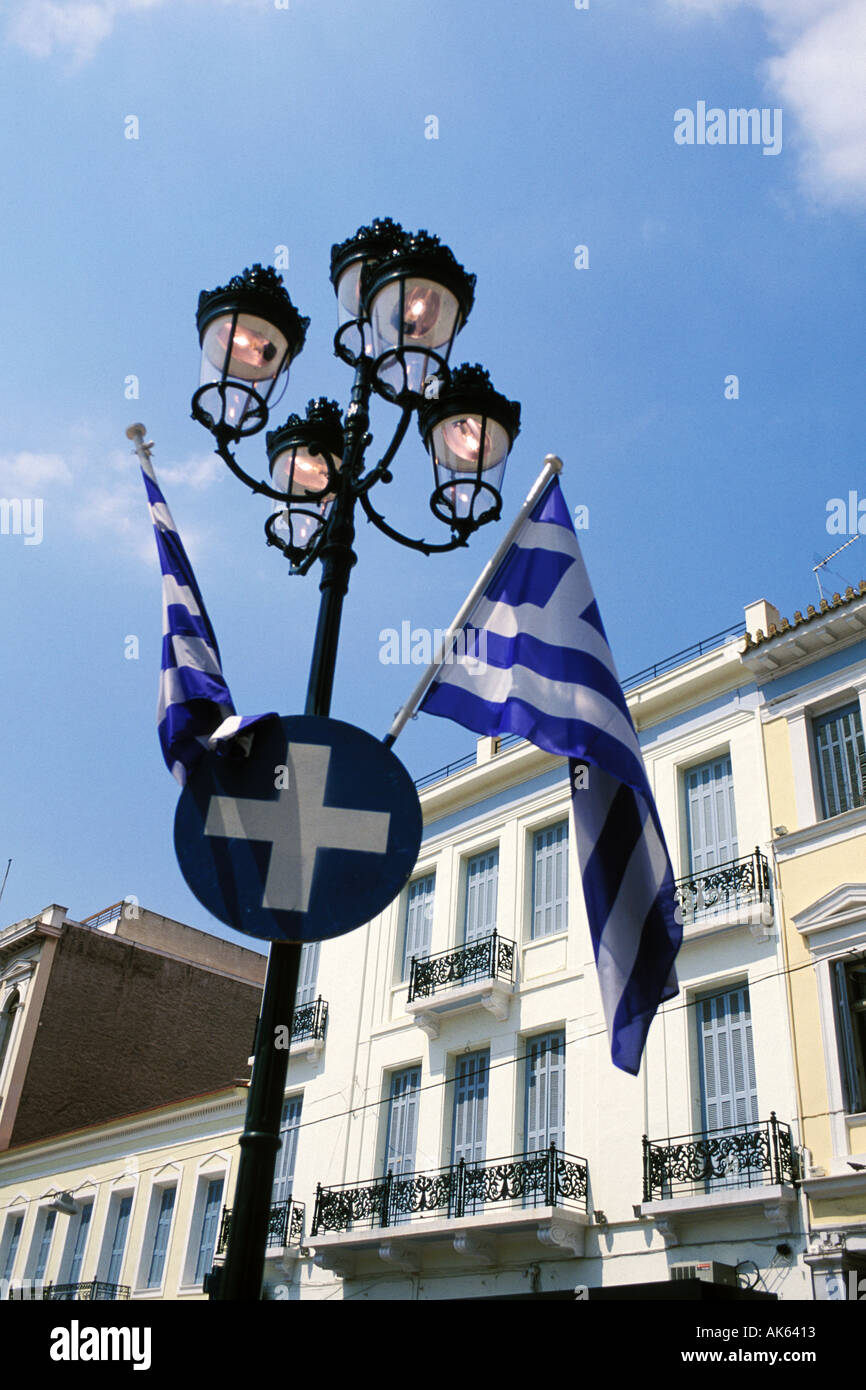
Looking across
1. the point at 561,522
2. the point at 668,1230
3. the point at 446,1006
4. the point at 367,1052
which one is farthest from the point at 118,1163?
the point at 561,522

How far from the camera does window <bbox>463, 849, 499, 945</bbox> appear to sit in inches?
838

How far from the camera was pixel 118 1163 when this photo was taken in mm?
26141

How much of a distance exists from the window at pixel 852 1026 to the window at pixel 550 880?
17.8 feet

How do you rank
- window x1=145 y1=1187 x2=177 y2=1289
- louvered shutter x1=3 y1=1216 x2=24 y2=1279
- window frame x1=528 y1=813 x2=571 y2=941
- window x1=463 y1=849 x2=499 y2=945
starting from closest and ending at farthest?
window frame x1=528 y1=813 x2=571 y2=941
window x1=463 y1=849 x2=499 y2=945
window x1=145 y1=1187 x2=177 y2=1289
louvered shutter x1=3 y1=1216 x2=24 y2=1279

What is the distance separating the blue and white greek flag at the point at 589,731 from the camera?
5293mm

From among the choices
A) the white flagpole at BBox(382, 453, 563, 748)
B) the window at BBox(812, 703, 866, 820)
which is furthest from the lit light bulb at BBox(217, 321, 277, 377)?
the window at BBox(812, 703, 866, 820)

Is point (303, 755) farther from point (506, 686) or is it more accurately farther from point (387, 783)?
point (506, 686)

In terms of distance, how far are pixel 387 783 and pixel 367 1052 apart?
18.8 metres

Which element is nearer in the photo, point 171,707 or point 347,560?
point 171,707

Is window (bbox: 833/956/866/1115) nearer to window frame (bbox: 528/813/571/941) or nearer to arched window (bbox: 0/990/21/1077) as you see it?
window frame (bbox: 528/813/571/941)

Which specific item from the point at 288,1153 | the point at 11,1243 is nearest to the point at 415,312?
the point at 288,1153

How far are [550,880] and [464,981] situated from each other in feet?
7.79

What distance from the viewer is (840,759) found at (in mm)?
17047

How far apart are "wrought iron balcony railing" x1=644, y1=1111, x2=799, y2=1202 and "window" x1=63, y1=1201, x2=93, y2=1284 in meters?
16.0
